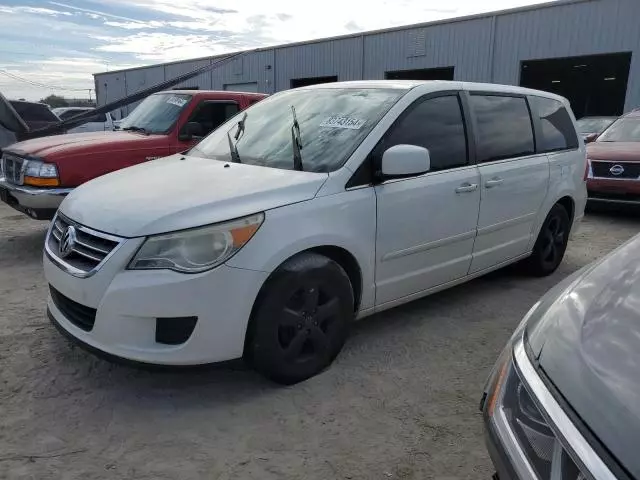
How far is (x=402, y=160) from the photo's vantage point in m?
3.13

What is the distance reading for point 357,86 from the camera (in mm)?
3865

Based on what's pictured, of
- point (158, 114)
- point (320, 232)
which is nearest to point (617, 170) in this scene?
point (158, 114)

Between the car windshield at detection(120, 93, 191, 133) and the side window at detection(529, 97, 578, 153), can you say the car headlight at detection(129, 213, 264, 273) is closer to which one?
the side window at detection(529, 97, 578, 153)

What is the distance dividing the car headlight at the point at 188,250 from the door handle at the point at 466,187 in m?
1.84

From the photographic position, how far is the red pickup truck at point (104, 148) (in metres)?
5.29

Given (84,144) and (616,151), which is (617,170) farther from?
(84,144)

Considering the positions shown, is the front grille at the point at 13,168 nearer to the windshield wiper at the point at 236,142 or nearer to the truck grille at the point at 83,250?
the windshield wiper at the point at 236,142

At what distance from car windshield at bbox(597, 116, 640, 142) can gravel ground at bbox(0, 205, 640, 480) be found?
6.60 metres

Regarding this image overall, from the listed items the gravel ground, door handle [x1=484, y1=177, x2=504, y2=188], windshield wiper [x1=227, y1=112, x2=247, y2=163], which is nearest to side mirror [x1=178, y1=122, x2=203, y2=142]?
windshield wiper [x1=227, y1=112, x2=247, y2=163]

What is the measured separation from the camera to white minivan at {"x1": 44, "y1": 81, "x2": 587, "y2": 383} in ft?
8.46

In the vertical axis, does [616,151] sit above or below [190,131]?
below

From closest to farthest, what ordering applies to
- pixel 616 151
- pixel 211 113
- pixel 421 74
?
1. pixel 211 113
2. pixel 616 151
3. pixel 421 74

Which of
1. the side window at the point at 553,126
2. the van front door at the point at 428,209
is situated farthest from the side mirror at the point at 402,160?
the side window at the point at 553,126

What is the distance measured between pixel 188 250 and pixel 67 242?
0.80 metres
